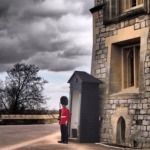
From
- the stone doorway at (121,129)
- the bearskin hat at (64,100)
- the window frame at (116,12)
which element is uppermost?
the window frame at (116,12)

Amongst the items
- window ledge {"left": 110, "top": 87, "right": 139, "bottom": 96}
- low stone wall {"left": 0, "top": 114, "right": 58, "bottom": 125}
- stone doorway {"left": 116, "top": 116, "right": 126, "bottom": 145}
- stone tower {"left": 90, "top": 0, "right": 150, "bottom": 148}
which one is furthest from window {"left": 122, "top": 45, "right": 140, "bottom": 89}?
low stone wall {"left": 0, "top": 114, "right": 58, "bottom": 125}

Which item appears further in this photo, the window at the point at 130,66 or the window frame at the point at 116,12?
the window at the point at 130,66

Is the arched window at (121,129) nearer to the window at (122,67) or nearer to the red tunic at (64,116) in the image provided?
the window at (122,67)

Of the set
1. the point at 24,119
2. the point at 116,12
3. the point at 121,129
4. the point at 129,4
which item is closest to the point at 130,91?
the point at 121,129

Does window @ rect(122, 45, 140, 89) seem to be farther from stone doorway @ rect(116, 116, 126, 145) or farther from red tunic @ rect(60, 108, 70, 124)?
red tunic @ rect(60, 108, 70, 124)

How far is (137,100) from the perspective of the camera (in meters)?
12.4

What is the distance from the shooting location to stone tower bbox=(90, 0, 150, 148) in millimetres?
12250

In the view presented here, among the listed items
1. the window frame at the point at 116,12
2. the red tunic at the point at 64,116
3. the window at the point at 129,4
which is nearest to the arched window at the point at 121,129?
the red tunic at the point at 64,116

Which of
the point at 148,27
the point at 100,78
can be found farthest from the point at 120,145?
the point at 148,27

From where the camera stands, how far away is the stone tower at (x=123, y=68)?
12.2 m

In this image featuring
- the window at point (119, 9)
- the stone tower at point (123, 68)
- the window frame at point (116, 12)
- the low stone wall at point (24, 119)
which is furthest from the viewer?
the low stone wall at point (24, 119)

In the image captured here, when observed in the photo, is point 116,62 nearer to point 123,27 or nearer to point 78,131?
point 123,27

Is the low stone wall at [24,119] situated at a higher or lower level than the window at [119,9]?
lower

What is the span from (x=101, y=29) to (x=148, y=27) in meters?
2.44
